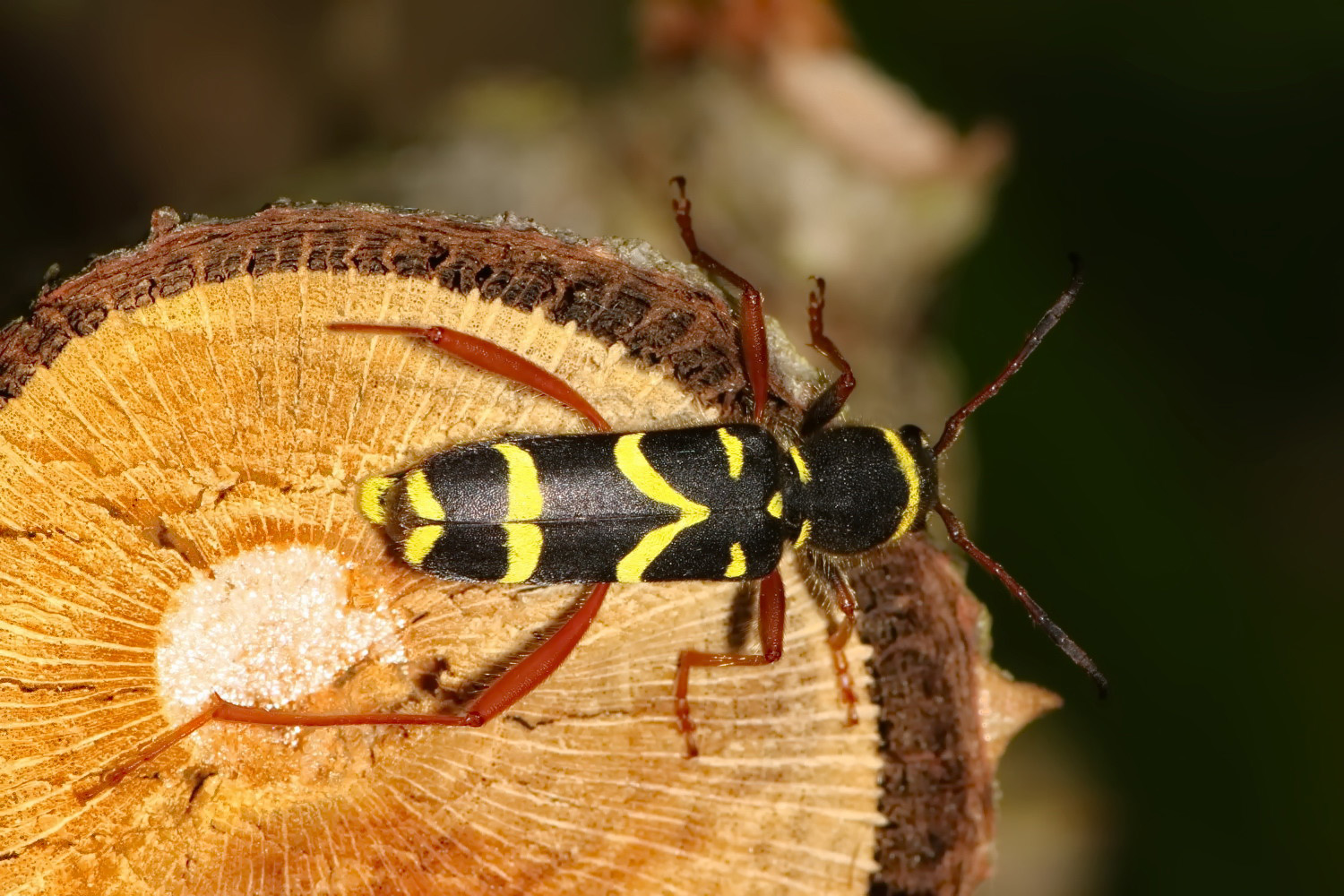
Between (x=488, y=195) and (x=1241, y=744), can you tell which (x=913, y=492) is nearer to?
(x=488, y=195)

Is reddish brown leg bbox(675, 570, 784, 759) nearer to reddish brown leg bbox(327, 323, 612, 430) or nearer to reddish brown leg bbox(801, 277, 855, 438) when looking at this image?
reddish brown leg bbox(801, 277, 855, 438)

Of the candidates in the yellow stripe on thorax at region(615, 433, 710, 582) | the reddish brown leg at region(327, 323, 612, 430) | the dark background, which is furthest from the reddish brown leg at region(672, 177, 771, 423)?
the dark background

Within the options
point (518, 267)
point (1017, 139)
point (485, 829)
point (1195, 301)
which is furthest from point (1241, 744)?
point (518, 267)

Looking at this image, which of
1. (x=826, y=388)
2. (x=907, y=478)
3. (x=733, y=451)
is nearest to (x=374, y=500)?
(x=733, y=451)

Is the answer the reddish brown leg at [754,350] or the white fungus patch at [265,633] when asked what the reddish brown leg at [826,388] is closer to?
the reddish brown leg at [754,350]

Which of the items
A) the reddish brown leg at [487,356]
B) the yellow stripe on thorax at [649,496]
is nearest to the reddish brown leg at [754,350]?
the yellow stripe on thorax at [649,496]

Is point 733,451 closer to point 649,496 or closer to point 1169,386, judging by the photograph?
point 649,496

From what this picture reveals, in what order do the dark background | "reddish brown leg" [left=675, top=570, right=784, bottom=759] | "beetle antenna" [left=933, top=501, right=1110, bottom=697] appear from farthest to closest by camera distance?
the dark background → "beetle antenna" [left=933, top=501, right=1110, bottom=697] → "reddish brown leg" [left=675, top=570, right=784, bottom=759]
